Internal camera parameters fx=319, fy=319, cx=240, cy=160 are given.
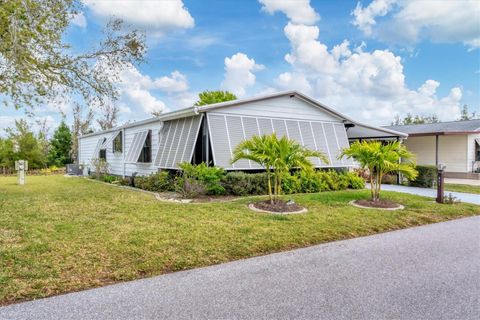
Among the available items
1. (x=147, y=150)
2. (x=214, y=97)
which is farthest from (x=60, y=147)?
(x=147, y=150)

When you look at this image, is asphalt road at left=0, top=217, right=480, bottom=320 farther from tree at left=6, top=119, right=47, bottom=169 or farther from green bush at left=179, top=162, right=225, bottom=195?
tree at left=6, top=119, right=47, bottom=169

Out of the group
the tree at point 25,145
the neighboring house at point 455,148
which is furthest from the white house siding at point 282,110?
the tree at point 25,145

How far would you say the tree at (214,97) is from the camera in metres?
28.3

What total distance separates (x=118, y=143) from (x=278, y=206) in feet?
40.9

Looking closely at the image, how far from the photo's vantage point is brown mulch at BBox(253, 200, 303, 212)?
775 centimetres

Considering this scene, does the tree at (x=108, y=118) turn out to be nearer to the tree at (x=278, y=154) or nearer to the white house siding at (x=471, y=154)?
the tree at (x=278, y=154)

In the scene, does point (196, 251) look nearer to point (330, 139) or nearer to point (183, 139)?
point (183, 139)

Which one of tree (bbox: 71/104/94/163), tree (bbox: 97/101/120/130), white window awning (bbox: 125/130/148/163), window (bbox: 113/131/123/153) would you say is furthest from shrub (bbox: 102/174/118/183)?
tree (bbox: 97/101/120/130)

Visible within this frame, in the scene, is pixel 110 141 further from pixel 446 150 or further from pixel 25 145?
pixel 446 150

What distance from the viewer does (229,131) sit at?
11273mm

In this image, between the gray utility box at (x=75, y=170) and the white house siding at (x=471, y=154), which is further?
the gray utility box at (x=75, y=170)

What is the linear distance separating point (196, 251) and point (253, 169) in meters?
7.00

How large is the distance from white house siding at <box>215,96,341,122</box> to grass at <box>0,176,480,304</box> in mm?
4057

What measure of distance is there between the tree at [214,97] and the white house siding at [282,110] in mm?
15388
